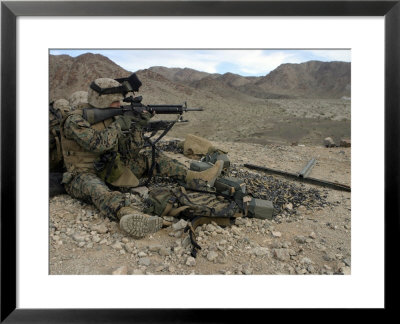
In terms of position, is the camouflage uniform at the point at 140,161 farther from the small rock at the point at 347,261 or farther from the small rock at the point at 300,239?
the small rock at the point at 347,261

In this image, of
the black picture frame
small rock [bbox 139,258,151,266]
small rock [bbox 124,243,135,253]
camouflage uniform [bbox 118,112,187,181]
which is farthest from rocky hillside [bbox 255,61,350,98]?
small rock [bbox 124,243,135,253]

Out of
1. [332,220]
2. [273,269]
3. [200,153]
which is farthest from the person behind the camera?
[200,153]

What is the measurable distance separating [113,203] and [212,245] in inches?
41.6

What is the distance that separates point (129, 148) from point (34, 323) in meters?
2.54

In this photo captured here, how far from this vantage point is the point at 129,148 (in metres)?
4.32

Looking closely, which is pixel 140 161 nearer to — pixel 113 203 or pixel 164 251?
pixel 113 203

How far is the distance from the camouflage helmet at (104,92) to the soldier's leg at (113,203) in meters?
0.82

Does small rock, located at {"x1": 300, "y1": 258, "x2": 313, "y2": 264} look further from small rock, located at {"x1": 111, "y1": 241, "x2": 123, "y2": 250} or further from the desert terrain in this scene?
small rock, located at {"x1": 111, "y1": 241, "x2": 123, "y2": 250}

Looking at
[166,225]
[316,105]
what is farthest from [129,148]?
[316,105]

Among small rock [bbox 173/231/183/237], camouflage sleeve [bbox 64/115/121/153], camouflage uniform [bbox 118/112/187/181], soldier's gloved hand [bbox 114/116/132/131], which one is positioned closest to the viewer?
small rock [bbox 173/231/183/237]

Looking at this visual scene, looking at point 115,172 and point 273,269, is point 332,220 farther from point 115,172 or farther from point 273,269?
point 115,172

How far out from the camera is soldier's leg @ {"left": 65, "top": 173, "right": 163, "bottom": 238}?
2.73 m

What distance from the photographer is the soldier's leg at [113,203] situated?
2732mm

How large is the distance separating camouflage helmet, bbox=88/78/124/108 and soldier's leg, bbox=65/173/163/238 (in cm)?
82
